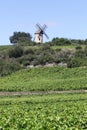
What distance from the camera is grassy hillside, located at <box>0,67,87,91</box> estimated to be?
6894 cm

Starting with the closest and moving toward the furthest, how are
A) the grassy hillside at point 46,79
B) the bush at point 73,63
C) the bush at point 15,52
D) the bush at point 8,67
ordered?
the grassy hillside at point 46,79
the bush at point 73,63
the bush at point 8,67
the bush at point 15,52

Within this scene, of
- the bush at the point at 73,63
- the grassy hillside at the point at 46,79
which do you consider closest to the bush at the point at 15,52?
the bush at the point at 73,63

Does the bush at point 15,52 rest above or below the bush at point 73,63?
above

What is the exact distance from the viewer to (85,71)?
288 feet

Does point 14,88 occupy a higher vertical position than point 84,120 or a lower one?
lower

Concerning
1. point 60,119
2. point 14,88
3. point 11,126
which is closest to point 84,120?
point 60,119

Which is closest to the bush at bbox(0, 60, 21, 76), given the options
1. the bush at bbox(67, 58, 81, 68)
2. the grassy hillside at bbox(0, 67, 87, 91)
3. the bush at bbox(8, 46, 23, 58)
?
the grassy hillside at bbox(0, 67, 87, 91)

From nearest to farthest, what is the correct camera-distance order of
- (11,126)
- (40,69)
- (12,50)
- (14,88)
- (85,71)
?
(11,126)
(14,88)
(85,71)
(40,69)
(12,50)

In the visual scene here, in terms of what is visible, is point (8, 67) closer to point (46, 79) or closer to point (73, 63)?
point (73, 63)

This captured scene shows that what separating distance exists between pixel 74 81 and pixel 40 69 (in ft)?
67.9

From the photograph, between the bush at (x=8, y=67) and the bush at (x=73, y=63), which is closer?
the bush at (x=73, y=63)

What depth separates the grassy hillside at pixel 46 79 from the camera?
226 feet

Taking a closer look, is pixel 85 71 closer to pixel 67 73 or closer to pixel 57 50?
pixel 67 73

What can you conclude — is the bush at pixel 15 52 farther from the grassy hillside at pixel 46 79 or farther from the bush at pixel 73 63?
the grassy hillside at pixel 46 79
